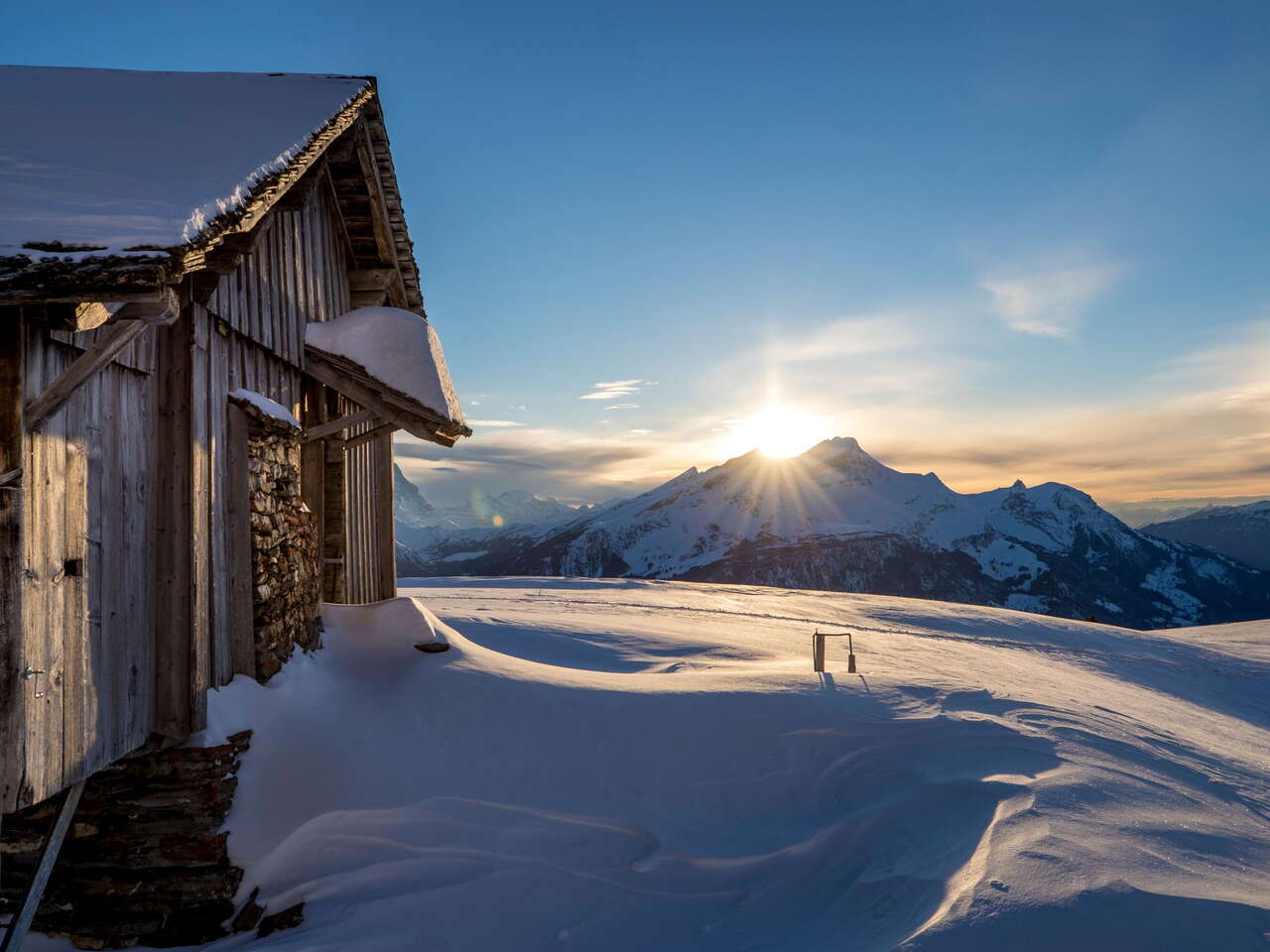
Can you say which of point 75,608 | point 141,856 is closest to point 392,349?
point 75,608

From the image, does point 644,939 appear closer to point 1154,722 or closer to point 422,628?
point 422,628

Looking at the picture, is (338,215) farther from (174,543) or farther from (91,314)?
(91,314)

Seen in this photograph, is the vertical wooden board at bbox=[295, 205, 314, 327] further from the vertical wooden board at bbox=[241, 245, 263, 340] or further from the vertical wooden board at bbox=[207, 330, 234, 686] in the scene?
the vertical wooden board at bbox=[207, 330, 234, 686]

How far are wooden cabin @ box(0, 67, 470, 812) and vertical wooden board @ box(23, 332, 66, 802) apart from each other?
13mm

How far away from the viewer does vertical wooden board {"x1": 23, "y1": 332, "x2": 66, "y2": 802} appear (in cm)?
402

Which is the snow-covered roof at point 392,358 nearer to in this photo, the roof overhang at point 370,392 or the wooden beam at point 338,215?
the roof overhang at point 370,392

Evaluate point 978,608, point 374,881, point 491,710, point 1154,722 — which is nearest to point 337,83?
point 491,710

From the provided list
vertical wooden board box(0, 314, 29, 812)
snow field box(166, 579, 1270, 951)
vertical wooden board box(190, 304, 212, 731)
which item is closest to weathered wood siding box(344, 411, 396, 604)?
snow field box(166, 579, 1270, 951)

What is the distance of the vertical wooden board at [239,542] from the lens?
20.0ft

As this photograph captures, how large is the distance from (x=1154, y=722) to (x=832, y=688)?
486cm

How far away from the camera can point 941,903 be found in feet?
13.9

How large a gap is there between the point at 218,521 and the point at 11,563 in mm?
2023

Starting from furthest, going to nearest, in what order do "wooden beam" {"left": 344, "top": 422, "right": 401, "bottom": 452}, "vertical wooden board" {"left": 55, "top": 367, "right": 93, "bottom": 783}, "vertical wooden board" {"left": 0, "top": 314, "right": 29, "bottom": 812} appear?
"wooden beam" {"left": 344, "top": 422, "right": 401, "bottom": 452}
"vertical wooden board" {"left": 55, "top": 367, "right": 93, "bottom": 783}
"vertical wooden board" {"left": 0, "top": 314, "right": 29, "bottom": 812}

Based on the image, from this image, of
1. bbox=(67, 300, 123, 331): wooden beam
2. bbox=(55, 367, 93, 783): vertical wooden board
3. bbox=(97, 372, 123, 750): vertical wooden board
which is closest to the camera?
bbox=(67, 300, 123, 331): wooden beam
